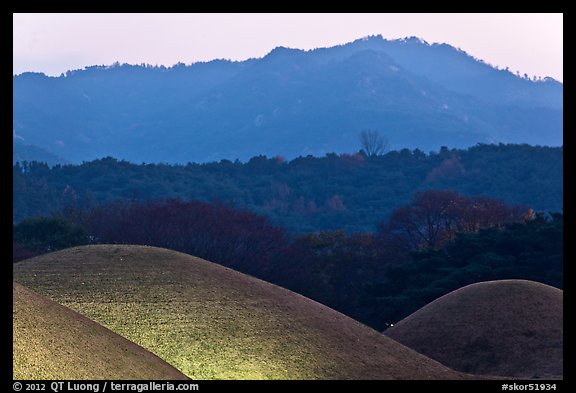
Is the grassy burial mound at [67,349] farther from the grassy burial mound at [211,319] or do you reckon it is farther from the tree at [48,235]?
the tree at [48,235]

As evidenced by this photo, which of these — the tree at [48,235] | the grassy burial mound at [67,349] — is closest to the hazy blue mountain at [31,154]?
the tree at [48,235]

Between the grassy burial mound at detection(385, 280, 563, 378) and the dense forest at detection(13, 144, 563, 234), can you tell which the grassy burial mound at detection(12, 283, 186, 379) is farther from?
the dense forest at detection(13, 144, 563, 234)

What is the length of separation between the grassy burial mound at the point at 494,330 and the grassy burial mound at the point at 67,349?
42.3 feet

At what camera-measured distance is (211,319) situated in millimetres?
26812

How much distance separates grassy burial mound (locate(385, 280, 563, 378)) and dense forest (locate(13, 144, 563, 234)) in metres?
72.5

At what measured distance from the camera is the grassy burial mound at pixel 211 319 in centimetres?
2511

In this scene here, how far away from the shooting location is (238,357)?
25.1 meters

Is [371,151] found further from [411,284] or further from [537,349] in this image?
[537,349]

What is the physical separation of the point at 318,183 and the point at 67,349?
12270 cm

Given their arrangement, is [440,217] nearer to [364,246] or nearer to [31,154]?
[364,246]

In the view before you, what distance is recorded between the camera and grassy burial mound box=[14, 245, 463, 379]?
25109 mm

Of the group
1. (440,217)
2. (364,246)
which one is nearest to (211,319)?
(364,246)

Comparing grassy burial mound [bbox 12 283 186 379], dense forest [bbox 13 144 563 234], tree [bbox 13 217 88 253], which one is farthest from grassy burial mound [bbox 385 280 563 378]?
dense forest [bbox 13 144 563 234]

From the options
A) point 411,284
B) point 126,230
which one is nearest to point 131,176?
point 126,230
